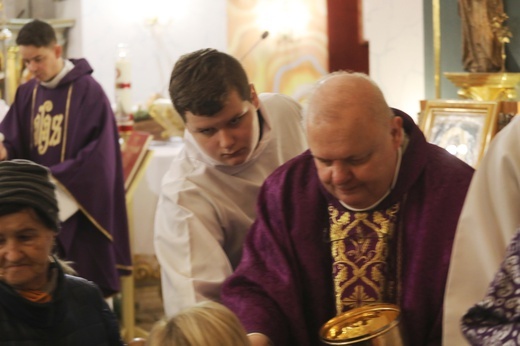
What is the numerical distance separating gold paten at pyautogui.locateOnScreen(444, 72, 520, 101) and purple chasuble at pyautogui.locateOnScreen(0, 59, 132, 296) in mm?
2106

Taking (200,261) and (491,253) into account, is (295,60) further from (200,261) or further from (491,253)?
(491,253)

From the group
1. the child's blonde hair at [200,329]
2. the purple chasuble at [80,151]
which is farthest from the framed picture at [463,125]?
the child's blonde hair at [200,329]

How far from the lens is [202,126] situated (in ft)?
9.75

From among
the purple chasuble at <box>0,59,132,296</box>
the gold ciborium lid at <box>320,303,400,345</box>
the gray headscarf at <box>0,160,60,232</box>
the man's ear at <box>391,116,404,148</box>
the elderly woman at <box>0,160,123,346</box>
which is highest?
the man's ear at <box>391,116,404,148</box>

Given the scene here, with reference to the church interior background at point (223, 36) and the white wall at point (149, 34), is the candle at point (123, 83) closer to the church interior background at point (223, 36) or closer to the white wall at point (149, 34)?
the church interior background at point (223, 36)

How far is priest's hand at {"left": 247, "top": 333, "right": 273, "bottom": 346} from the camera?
2539mm

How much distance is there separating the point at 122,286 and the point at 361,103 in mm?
4496

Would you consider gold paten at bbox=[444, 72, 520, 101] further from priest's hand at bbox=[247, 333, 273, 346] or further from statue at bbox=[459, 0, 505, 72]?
priest's hand at bbox=[247, 333, 273, 346]

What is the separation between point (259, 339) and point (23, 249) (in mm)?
611

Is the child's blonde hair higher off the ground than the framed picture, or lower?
higher

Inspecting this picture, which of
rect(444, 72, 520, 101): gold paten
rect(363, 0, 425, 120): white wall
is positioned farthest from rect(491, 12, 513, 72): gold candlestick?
rect(363, 0, 425, 120): white wall

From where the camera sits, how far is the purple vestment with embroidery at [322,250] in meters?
2.59

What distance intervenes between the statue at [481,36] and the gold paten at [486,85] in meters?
0.09

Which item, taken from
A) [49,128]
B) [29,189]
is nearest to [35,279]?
[29,189]
